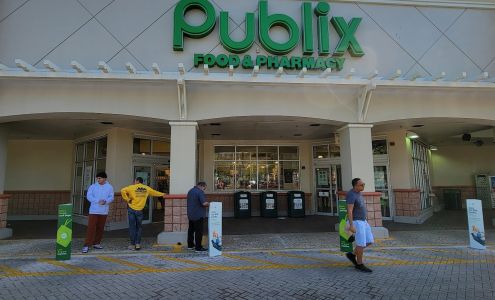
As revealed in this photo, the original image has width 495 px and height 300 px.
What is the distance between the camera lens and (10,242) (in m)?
7.59

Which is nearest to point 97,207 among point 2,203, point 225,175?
point 2,203

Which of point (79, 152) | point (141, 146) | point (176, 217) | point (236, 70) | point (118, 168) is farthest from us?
point (79, 152)

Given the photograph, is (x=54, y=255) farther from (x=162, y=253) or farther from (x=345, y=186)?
(x=345, y=186)

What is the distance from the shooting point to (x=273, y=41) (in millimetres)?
8086

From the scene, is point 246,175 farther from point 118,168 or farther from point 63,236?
point 63,236

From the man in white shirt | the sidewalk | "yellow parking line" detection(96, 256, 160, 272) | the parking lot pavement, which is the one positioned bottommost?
the parking lot pavement

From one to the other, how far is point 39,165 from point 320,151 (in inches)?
453

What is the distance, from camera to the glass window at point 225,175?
13109 millimetres

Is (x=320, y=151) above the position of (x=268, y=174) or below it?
above

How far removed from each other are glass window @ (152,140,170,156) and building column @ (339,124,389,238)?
661cm

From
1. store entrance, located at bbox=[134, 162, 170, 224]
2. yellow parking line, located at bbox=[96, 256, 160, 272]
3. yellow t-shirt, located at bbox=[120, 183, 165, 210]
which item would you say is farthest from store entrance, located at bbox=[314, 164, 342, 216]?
yellow parking line, located at bbox=[96, 256, 160, 272]

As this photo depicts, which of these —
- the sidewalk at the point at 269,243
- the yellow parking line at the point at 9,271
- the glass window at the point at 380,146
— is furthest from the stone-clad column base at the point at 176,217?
the glass window at the point at 380,146

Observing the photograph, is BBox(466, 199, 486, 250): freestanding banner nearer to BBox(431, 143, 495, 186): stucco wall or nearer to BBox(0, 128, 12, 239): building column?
BBox(431, 143, 495, 186): stucco wall

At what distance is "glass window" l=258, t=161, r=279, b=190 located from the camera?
43.7ft
